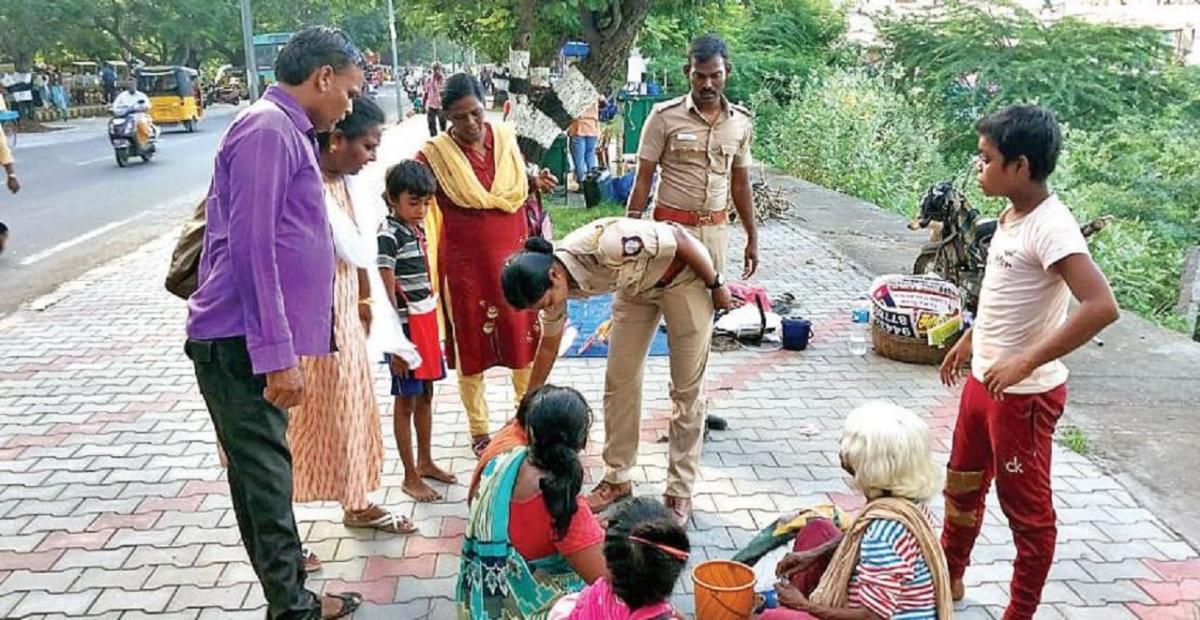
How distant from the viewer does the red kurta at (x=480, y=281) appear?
4.09 meters

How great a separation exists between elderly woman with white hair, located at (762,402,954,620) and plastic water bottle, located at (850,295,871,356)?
380 cm

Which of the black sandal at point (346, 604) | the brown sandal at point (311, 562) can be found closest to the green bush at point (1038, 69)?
the brown sandal at point (311, 562)

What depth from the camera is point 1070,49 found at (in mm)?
14422

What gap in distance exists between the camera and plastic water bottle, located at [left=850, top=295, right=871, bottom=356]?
6023 mm

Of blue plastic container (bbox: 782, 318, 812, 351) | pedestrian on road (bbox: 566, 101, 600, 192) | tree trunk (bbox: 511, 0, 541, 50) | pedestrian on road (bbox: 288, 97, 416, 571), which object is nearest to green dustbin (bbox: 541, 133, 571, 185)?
pedestrian on road (bbox: 566, 101, 600, 192)

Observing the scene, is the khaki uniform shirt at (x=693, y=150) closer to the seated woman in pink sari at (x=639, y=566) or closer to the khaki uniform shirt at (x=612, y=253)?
the khaki uniform shirt at (x=612, y=253)

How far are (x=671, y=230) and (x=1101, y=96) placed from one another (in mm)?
13223

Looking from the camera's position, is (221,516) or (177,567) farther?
(221,516)

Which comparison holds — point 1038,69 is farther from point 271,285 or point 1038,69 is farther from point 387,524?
point 271,285

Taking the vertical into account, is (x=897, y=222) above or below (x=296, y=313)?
below

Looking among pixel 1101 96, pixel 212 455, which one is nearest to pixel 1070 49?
pixel 1101 96

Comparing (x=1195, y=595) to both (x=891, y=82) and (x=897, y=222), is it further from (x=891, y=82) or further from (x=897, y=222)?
(x=891, y=82)

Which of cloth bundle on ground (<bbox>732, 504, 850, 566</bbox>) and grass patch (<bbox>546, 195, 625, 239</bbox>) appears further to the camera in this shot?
grass patch (<bbox>546, 195, 625, 239</bbox>)

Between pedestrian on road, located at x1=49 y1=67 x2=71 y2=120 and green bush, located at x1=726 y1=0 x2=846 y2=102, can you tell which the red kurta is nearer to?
green bush, located at x1=726 y1=0 x2=846 y2=102
